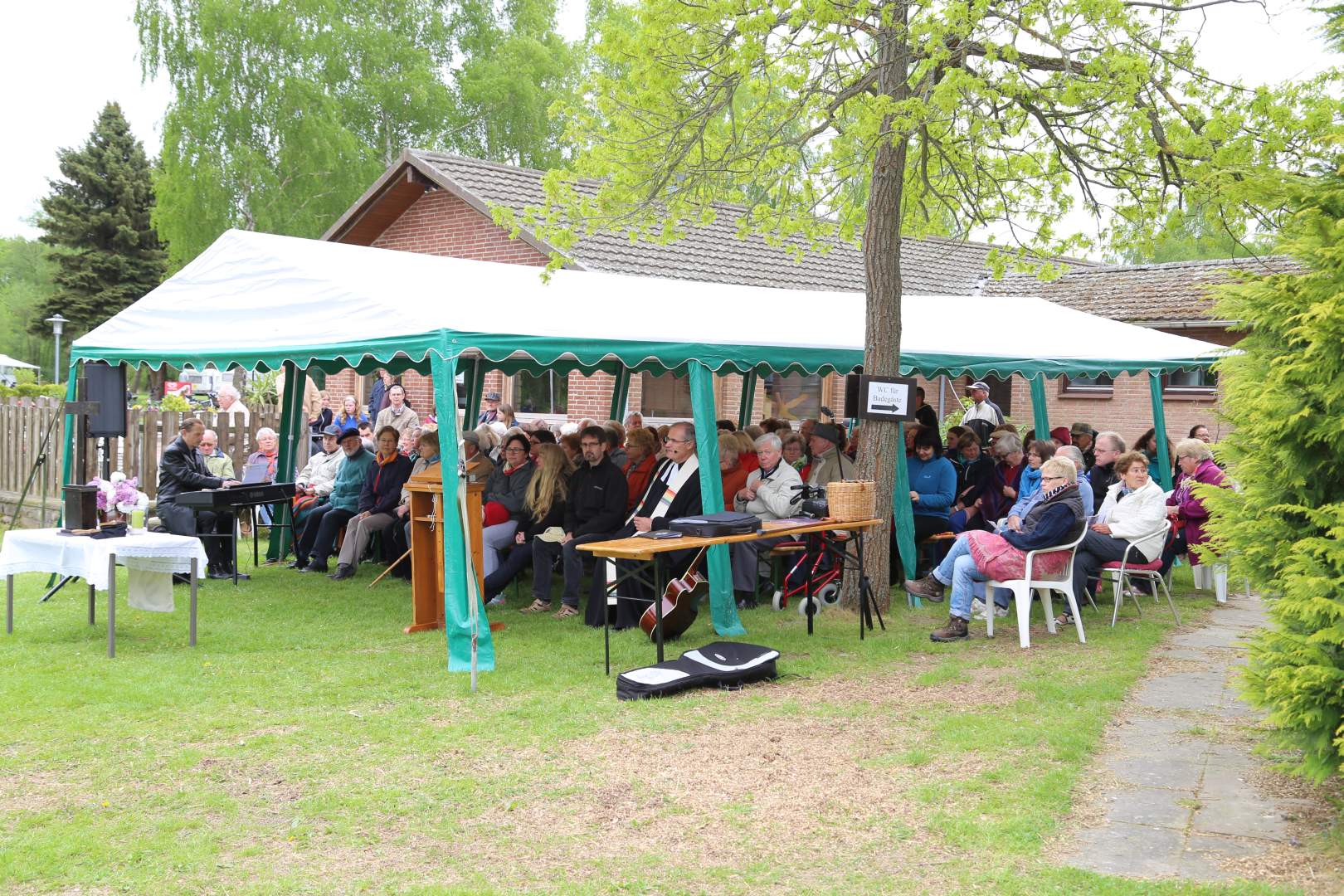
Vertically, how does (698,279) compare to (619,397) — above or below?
above

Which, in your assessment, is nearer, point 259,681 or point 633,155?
point 259,681

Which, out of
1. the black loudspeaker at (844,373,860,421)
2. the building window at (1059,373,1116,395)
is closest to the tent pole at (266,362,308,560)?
the black loudspeaker at (844,373,860,421)

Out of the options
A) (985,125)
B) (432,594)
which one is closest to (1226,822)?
(432,594)

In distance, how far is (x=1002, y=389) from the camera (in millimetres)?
25172

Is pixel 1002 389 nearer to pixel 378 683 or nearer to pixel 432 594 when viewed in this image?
pixel 432 594

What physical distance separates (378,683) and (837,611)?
3565 mm

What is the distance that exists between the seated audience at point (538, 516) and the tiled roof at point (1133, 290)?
48.2 ft

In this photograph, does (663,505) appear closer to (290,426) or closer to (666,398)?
(290,426)

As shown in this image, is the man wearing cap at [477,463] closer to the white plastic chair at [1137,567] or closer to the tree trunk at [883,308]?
the tree trunk at [883,308]

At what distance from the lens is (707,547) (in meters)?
8.18

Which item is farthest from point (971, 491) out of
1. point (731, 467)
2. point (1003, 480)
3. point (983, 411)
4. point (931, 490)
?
point (983, 411)

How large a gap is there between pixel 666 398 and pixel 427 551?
1166 cm

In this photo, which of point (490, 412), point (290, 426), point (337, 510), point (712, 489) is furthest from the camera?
point (490, 412)

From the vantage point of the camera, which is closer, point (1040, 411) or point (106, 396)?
point (106, 396)
